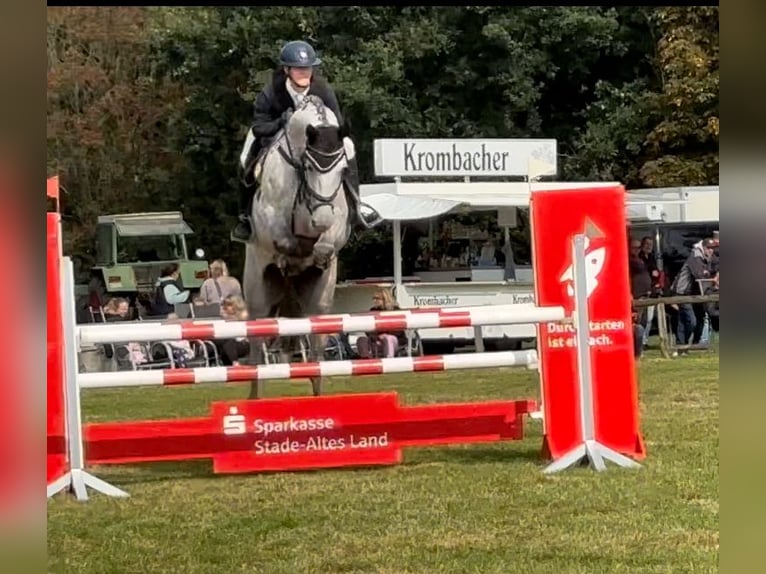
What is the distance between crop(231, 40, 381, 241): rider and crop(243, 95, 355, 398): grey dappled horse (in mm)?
42

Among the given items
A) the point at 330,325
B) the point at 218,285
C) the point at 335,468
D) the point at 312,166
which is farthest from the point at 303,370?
the point at 218,285

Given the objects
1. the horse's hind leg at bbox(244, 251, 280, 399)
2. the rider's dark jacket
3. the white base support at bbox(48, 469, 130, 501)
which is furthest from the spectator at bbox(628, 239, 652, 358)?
the white base support at bbox(48, 469, 130, 501)

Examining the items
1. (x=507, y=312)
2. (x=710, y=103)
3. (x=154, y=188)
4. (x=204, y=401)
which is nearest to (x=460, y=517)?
(x=507, y=312)

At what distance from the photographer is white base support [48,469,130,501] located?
9.74ft

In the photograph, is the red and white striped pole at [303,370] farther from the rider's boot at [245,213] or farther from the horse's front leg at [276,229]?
the rider's boot at [245,213]

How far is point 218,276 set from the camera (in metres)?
5.96

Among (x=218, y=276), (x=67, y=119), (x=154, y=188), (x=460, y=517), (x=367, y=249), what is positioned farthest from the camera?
(x=67, y=119)

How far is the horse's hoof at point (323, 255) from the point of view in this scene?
416 cm

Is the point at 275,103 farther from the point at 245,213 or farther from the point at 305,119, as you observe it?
the point at 245,213

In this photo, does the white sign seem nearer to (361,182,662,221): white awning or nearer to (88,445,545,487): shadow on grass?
(361,182,662,221): white awning

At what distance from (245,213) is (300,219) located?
40 centimetres

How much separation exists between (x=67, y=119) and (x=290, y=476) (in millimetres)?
6727

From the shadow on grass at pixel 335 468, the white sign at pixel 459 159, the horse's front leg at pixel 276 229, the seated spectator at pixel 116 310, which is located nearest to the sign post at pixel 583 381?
the shadow on grass at pixel 335 468
